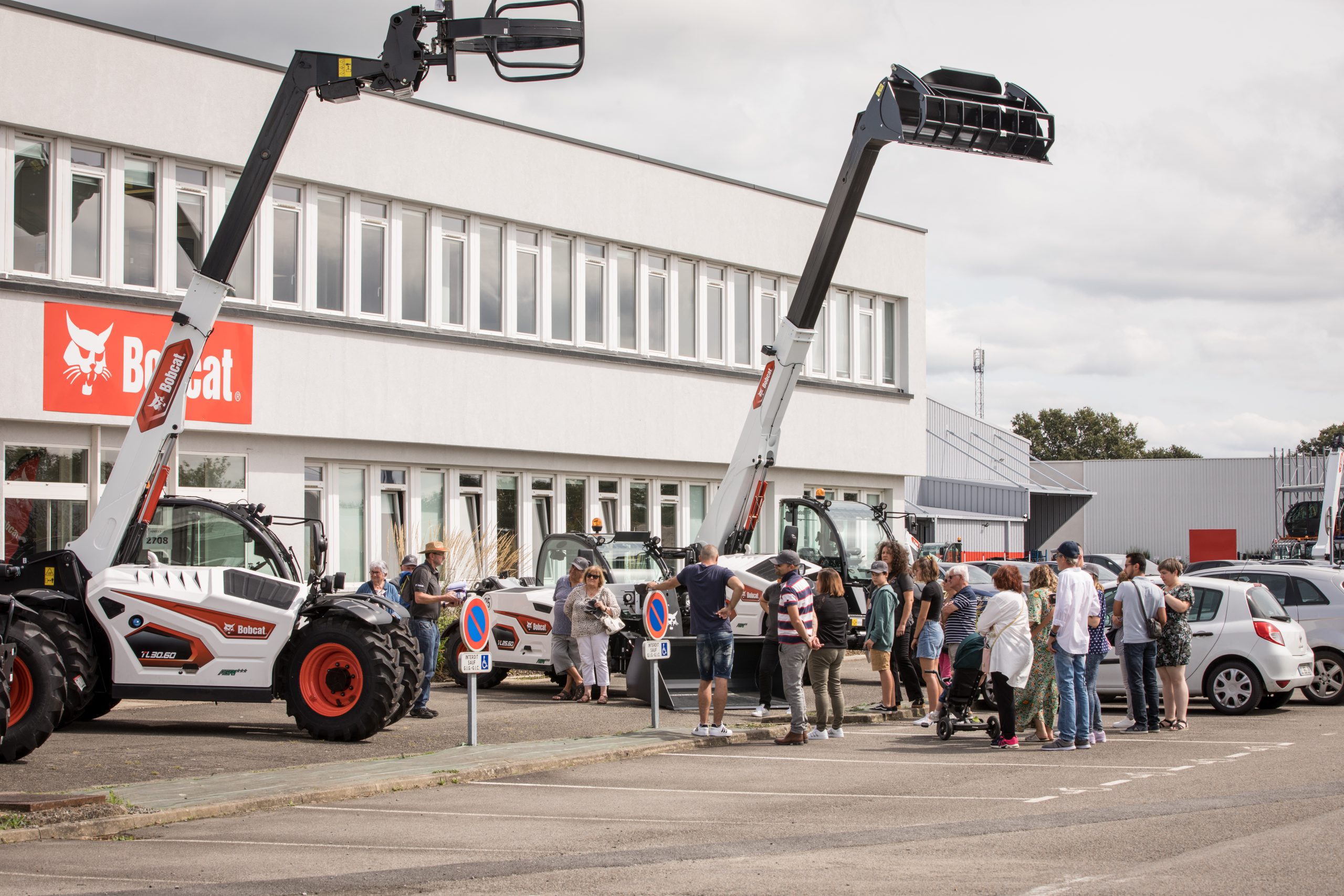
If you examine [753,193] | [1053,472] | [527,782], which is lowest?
[527,782]

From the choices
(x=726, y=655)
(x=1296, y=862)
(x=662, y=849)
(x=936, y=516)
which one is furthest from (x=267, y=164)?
(x=936, y=516)

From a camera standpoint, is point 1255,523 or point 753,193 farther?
point 1255,523

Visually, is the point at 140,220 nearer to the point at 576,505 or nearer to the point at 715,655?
the point at 576,505

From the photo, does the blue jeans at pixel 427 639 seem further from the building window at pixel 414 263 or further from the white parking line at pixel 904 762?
the building window at pixel 414 263

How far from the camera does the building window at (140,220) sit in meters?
22.4

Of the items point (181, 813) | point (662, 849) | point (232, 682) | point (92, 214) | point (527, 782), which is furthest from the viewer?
point (92, 214)

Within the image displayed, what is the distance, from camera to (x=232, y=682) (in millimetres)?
13859

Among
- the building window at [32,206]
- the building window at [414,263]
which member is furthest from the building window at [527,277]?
the building window at [32,206]

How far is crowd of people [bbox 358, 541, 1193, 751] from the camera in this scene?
13.7 meters

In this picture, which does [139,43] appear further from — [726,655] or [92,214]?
[726,655]

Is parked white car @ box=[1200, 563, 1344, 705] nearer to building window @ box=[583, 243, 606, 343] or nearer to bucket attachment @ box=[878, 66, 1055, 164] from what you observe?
bucket attachment @ box=[878, 66, 1055, 164]

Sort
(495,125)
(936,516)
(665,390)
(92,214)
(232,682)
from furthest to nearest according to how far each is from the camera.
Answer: (936,516) → (665,390) → (495,125) → (92,214) → (232,682)

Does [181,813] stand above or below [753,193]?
below

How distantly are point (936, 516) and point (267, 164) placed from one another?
1505 inches
